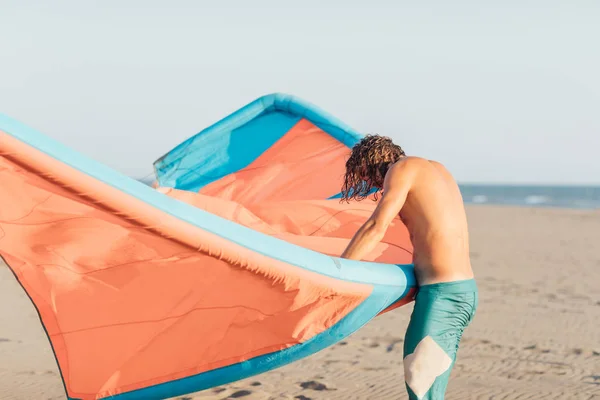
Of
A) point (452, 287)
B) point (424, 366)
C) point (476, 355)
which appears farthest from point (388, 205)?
point (476, 355)

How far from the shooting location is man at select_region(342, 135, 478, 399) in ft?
10.8

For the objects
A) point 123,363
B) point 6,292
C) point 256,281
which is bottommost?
point 6,292

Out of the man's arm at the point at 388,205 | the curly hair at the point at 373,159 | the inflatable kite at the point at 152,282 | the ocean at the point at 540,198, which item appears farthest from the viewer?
the ocean at the point at 540,198

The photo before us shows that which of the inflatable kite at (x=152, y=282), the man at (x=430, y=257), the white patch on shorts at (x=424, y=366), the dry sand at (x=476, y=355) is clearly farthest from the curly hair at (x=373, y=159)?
the dry sand at (x=476, y=355)

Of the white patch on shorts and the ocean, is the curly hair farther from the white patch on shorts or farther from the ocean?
the ocean

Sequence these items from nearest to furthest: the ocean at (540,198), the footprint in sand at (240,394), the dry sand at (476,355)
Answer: the footprint in sand at (240,394)
the dry sand at (476,355)
the ocean at (540,198)

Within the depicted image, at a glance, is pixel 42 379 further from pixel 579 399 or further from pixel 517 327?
pixel 517 327

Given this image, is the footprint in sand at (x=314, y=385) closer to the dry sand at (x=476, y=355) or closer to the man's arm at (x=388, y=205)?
the dry sand at (x=476, y=355)

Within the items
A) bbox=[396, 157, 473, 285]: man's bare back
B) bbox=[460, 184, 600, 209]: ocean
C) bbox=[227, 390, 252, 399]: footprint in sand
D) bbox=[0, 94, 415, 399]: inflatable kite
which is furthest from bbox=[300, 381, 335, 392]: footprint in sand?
bbox=[460, 184, 600, 209]: ocean

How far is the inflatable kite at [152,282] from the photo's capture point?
2975 mm

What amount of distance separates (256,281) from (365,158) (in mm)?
884

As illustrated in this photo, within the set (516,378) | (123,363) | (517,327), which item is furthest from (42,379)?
(517,327)

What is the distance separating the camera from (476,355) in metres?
6.40

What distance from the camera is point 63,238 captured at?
3299 millimetres
